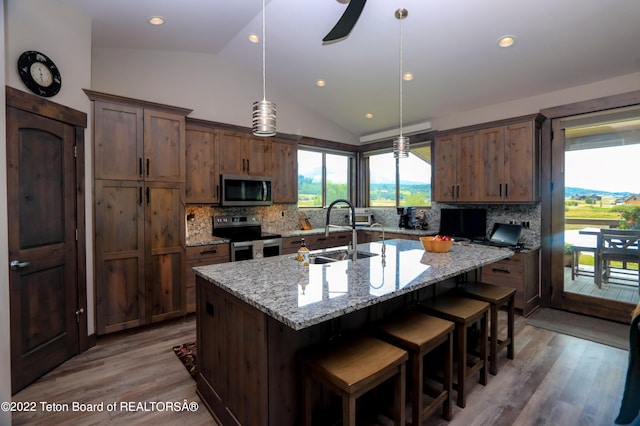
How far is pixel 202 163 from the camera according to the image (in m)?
3.93

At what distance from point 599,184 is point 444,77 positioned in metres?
2.24

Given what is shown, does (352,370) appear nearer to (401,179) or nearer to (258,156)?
(258,156)

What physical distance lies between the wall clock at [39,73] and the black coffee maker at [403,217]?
4.80 meters

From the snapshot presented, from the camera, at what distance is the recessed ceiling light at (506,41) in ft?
9.70

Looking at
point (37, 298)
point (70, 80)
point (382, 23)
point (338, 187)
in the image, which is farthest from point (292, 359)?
point (338, 187)

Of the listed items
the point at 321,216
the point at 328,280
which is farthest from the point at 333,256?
the point at 321,216

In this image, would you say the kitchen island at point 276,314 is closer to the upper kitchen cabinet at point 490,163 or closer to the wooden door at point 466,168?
the upper kitchen cabinet at point 490,163

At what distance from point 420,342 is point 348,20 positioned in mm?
2095

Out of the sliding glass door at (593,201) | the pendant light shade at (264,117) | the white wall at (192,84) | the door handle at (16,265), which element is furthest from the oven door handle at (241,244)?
the sliding glass door at (593,201)

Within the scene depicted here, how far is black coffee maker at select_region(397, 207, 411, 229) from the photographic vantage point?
5363mm

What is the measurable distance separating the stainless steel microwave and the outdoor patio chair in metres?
4.30

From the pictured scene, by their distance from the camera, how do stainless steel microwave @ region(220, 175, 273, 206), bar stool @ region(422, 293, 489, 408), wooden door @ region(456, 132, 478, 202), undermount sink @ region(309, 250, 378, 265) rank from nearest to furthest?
1. bar stool @ region(422, 293, 489, 408)
2. undermount sink @ region(309, 250, 378, 265)
3. stainless steel microwave @ region(220, 175, 273, 206)
4. wooden door @ region(456, 132, 478, 202)

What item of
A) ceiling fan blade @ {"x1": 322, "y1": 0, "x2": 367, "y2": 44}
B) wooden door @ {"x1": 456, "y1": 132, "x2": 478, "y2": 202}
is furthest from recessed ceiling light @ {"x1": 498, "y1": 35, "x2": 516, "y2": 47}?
ceiling fan blade @ {"x1": 322, "y1": 0, "x2": 367, "y2": 44}

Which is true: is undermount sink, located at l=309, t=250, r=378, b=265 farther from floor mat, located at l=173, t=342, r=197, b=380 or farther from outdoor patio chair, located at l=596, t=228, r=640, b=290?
outdoor patio chair, located at l=596, t=228, r=640, b=290
